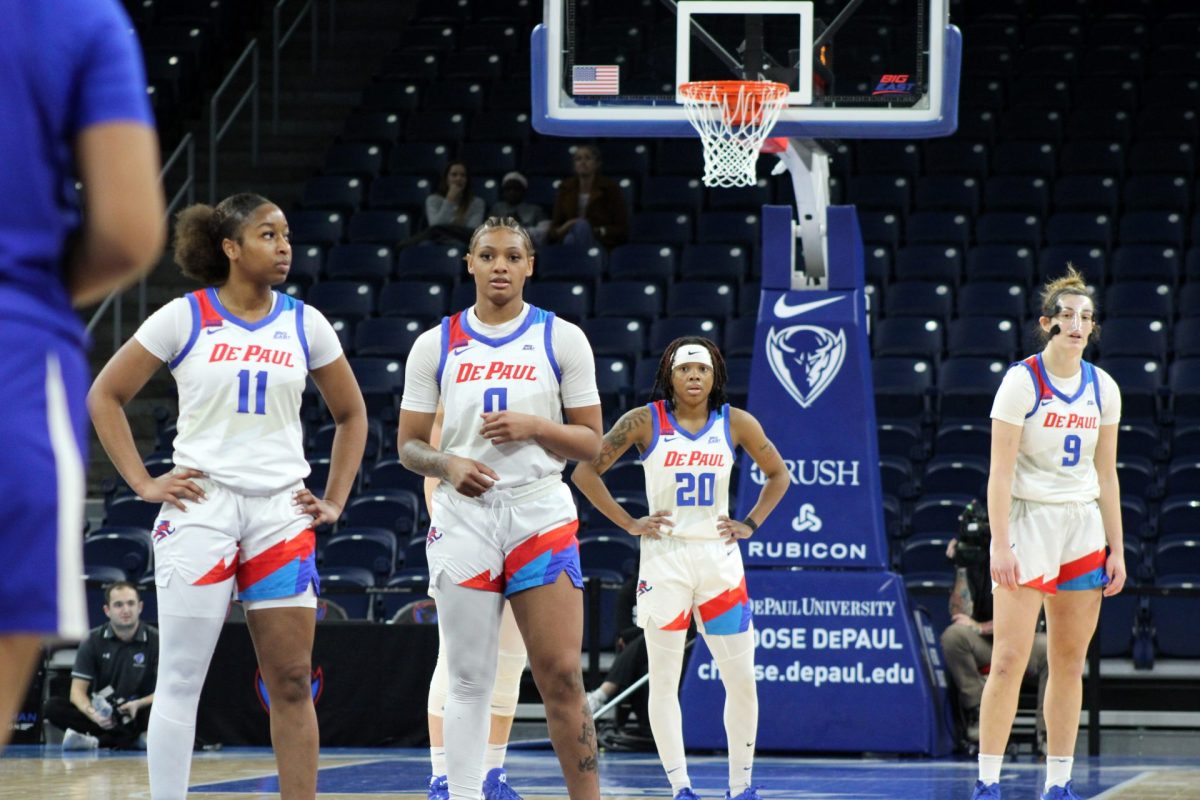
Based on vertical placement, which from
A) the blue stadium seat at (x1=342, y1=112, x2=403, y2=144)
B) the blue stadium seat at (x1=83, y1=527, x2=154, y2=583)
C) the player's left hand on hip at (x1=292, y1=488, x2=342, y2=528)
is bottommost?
the blue stadium seat at (x1=83, y1=527, x2=154, y2=583)

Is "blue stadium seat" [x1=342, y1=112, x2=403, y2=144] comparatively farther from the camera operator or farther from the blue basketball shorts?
the blue basketball shorts

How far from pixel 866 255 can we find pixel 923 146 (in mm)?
2543

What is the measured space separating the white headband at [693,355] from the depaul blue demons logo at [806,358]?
8.87 ft

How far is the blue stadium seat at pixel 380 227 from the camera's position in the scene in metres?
16.6

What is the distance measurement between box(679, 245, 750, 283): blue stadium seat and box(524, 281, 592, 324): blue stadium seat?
99 centimetres

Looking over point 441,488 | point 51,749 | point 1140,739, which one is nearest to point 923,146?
point 1140,739

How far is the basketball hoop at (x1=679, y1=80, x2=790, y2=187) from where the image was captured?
949cm

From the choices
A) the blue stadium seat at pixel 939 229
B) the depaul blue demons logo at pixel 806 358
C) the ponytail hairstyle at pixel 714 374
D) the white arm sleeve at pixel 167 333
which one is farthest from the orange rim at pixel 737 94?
the blue stadium seat at pixel 939 229

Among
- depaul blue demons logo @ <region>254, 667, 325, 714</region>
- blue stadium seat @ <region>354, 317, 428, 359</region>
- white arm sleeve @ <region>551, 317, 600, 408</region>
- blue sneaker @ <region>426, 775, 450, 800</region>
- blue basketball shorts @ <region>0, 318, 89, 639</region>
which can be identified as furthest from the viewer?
blue stadium seat @ <region>354, 317, 428, 359</region>

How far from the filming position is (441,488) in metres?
5.75

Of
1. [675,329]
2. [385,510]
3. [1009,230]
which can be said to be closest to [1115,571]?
[385,510]

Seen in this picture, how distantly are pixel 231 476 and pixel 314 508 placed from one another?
29cm

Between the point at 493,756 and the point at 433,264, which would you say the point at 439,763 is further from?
the point at 433,264

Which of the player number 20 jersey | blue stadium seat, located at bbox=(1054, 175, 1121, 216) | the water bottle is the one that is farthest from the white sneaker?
blue stadium seat, located at bbox=(1054, 175, 1121, 216)
